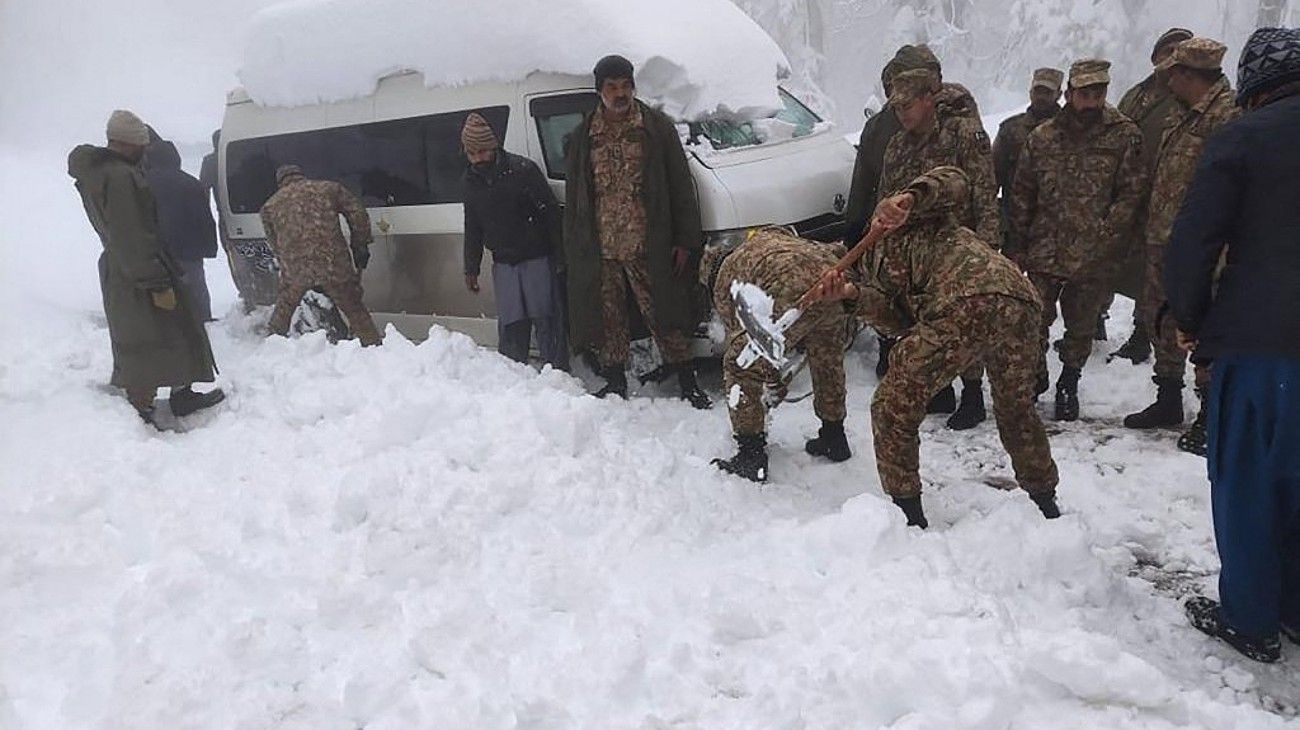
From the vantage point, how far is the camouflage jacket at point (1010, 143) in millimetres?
5641

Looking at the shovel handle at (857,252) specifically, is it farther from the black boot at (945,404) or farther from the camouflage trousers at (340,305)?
the camouflage trousers at (340,305)

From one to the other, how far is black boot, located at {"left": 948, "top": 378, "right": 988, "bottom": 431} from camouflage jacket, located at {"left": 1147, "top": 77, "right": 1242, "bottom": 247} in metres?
1.12

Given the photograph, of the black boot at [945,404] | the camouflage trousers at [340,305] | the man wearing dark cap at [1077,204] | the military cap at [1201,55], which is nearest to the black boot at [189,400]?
the camouflage trousers at [340,305]

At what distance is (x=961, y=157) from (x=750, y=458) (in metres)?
1.90

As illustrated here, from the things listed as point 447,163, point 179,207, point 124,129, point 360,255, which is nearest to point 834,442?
point 447,163

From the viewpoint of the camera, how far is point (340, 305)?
615cm

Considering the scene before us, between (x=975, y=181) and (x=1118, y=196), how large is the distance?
818 millimetres

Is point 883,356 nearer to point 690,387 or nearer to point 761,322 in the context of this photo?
point 690,387

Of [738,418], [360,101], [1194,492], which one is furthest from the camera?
[360,101]

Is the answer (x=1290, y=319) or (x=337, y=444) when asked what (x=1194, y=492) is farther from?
(x=337, y=444)

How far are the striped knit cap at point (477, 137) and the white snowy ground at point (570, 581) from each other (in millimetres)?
1482

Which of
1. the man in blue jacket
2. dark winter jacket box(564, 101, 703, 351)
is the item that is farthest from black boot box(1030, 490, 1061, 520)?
dark winter jacket box(564, 101, 703, 351)

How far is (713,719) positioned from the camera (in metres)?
2.45

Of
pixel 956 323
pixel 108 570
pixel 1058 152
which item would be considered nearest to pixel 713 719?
pixel 956 323
